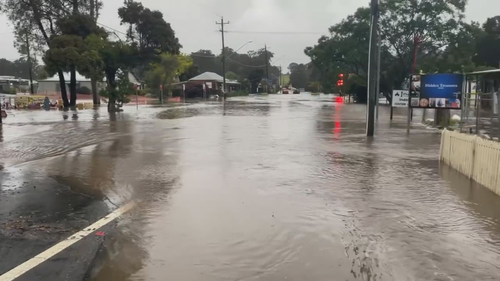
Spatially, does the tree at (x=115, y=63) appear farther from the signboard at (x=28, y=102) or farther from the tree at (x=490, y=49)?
the tree at (x=490, y=49)

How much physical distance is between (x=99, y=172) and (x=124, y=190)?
1.99 meters

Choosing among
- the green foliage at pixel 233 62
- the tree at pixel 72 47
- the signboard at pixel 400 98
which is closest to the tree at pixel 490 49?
the signboard at pixel 400 98

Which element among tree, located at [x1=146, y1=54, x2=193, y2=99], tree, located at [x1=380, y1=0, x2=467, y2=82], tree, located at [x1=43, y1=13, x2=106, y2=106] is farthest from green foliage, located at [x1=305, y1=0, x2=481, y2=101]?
tree, located at [x1=146, y1=54, x2=193, y2=99]

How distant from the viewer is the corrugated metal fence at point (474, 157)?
25.7ft

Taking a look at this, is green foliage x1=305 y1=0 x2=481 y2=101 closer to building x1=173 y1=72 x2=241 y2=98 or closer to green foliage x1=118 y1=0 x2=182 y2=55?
green foliage x1=118 y1=0 x2=182 y2=55

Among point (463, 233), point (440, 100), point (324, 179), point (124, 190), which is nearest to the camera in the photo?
point (463, 233)

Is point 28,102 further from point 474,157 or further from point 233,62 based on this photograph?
point 233,62

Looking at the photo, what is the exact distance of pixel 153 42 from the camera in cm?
3891

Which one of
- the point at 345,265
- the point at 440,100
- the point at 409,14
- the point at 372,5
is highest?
the point at 409,14

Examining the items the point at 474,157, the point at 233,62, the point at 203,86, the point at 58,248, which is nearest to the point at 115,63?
the point at 474,157

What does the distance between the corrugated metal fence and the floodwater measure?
22cm

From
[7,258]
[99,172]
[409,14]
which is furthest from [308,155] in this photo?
[409,14]

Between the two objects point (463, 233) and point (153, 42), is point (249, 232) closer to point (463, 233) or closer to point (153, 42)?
point (463, 233)

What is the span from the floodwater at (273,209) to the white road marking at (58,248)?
7.8 inches
